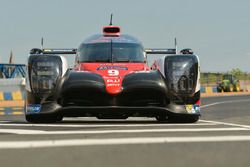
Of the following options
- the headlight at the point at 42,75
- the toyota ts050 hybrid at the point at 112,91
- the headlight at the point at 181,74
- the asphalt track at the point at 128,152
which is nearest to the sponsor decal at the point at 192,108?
the toyota ts050 hybrid at the point at 112,91

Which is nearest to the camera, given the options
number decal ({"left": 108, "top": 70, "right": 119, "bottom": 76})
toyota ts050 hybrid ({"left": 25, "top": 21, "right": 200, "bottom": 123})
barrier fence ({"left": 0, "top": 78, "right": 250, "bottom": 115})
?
toyota ts050 hybrid ({"left": 25, "top": 21, "right": 200, "bottom": 123})

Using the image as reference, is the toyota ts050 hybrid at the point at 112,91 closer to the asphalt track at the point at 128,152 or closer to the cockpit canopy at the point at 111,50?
the cockpit canopy at the point at 111,50

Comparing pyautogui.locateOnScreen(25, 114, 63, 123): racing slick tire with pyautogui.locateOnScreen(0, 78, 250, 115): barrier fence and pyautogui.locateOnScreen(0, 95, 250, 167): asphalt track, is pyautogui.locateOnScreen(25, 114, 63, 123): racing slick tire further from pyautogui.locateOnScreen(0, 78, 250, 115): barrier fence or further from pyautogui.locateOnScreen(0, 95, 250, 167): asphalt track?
pyautogui.locateOnScreen(0, 78, 250, 115): barrier fence

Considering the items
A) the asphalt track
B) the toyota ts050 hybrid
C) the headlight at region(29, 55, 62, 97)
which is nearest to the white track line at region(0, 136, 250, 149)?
the asphalt track

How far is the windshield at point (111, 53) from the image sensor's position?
917 cm

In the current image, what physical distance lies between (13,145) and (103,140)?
0.77 metres

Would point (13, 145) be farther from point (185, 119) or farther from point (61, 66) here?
point (185, 119)

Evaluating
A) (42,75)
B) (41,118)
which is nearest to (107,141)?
(42,75)

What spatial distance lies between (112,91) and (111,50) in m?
2.04

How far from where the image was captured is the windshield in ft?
30.1

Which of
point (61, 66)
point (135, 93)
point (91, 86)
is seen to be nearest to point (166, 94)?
point (135, 93)

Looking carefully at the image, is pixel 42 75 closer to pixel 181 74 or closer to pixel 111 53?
pixel 111 53

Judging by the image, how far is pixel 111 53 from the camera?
364 inches

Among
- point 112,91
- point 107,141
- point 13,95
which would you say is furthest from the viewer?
point 13,95
